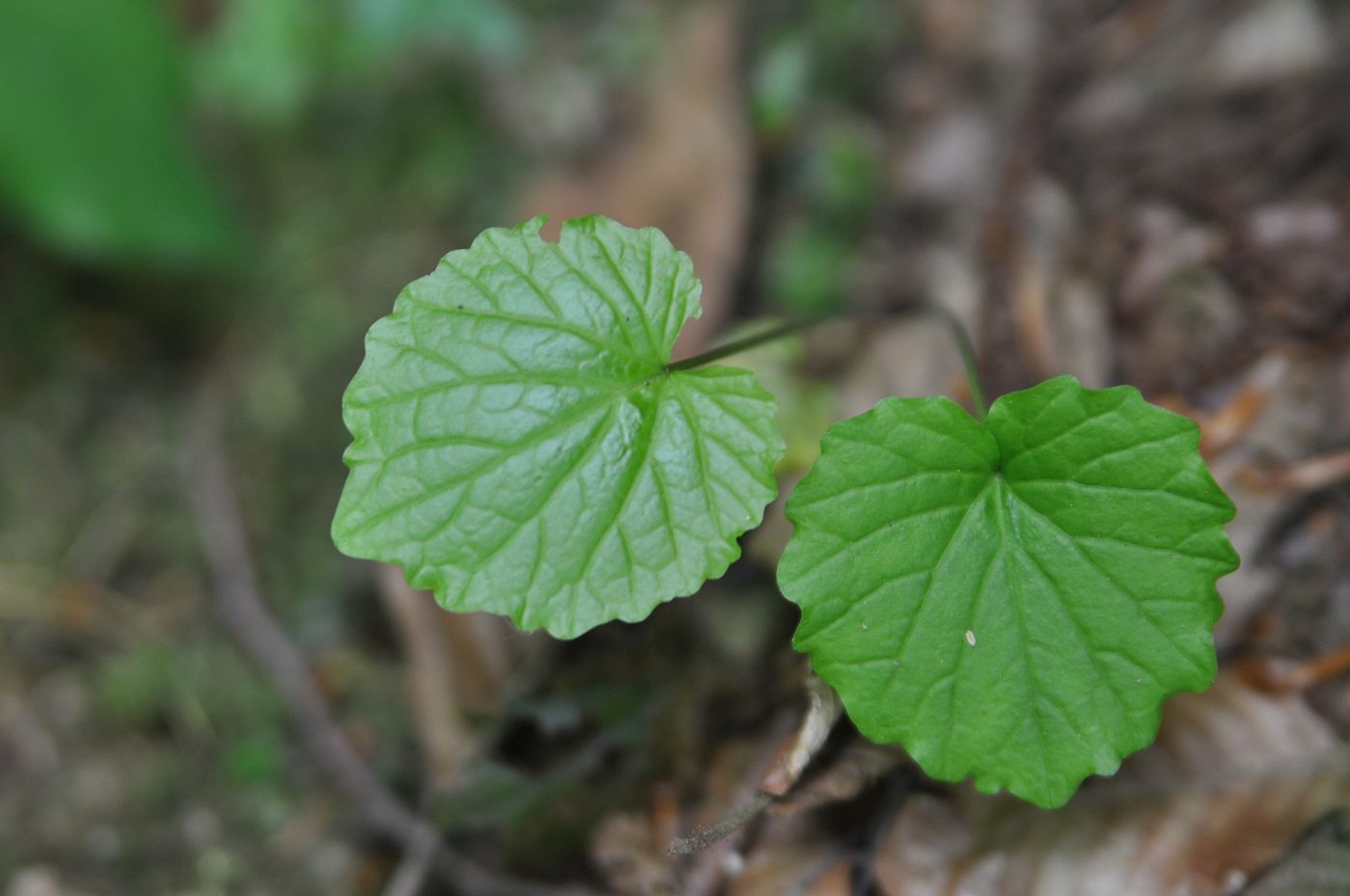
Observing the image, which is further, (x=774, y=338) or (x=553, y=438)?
(x=774, y=338)

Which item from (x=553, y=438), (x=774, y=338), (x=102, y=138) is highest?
(x=102, y=138)

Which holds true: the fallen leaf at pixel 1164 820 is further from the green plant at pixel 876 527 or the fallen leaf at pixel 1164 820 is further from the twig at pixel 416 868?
the twig at pixel 416 868

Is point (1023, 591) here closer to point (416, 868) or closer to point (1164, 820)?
point (1164, 820)

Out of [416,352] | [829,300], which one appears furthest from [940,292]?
[416,352]

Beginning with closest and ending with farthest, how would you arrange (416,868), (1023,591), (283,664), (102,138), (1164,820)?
(1023,591), (1164,820), (416,868), (283,664), (102,138)

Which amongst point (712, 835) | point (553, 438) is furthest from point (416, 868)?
point (553, 438)

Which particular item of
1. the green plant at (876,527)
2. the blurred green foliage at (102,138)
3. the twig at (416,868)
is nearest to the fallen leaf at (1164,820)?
the green plant at (876,527)

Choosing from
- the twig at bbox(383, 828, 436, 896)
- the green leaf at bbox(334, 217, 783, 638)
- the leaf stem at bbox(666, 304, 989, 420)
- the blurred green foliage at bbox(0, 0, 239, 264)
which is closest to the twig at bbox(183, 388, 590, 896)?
the twig at bbox(383, 828, 436, 896)

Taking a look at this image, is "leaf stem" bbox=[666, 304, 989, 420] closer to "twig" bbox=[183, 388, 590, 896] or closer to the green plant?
the green plant
